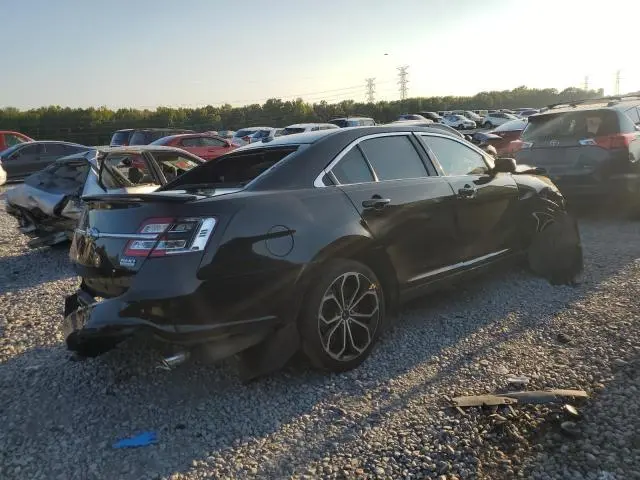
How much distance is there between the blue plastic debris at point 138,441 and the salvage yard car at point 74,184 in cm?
429

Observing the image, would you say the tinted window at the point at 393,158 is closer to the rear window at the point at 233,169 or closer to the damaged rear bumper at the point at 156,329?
the rear window at the point at 233,169

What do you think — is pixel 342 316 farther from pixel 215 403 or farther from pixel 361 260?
pixel 215 403

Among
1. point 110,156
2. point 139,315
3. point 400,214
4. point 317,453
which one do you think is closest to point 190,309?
point 139,315

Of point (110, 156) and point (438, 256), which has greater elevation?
point (110, 156)

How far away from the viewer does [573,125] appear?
327 inches

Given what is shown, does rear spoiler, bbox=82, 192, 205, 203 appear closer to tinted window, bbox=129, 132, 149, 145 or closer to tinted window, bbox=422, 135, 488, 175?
tinted window, bbox=422, 135, 488, 175

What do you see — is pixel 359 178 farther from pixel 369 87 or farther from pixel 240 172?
pixel 369 87

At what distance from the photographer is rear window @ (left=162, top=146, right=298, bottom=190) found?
3.95m

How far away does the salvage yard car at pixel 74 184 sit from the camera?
695 centimetres

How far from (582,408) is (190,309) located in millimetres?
2273

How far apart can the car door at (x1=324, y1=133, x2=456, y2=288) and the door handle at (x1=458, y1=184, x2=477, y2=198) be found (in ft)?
0.42

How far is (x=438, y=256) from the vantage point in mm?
4379

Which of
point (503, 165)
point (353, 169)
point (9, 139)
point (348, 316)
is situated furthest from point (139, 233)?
point (9, 139)

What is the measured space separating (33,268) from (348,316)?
5075 mm
